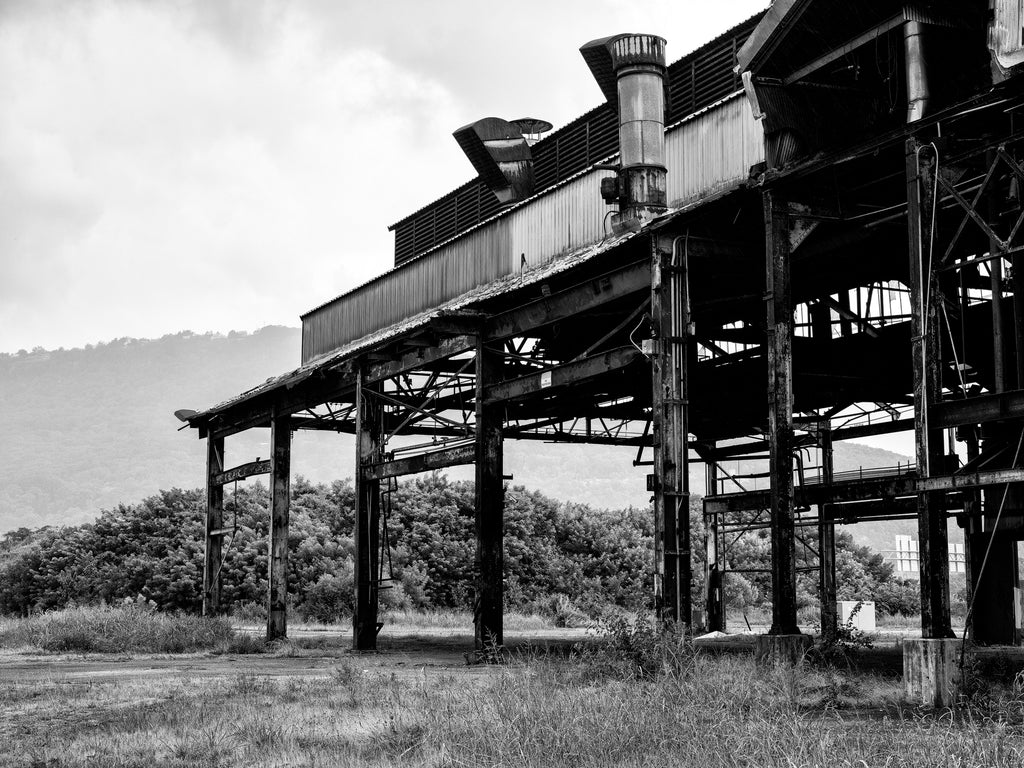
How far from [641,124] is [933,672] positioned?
10841 millimetres

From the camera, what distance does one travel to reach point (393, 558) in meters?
43.1

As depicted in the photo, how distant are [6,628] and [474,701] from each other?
65.5 feet

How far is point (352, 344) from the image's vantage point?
29.6m

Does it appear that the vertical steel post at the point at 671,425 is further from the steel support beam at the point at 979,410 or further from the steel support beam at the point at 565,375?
the steel support beam at the point at 979,410

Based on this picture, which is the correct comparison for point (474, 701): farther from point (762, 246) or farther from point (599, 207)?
point (599, 207)

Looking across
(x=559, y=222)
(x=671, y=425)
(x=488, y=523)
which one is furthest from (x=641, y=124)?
(x=488, y=523)

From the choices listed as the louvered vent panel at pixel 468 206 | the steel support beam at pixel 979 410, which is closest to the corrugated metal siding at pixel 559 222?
the louvered vent panel at pixel 468 206

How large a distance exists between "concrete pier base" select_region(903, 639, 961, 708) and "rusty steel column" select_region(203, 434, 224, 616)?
910 inches

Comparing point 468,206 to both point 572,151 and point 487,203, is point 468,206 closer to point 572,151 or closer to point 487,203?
point 487,203

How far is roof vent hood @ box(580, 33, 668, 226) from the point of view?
2020 centimetres

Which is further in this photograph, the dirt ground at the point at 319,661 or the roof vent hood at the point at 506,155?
the roof vent hood at the point at 506,155

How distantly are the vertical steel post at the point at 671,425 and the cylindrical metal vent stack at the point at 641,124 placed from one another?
2286 millimetres

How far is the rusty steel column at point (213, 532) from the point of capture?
107 ft

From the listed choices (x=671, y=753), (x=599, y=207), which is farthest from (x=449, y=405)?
(x=671, y=753)
